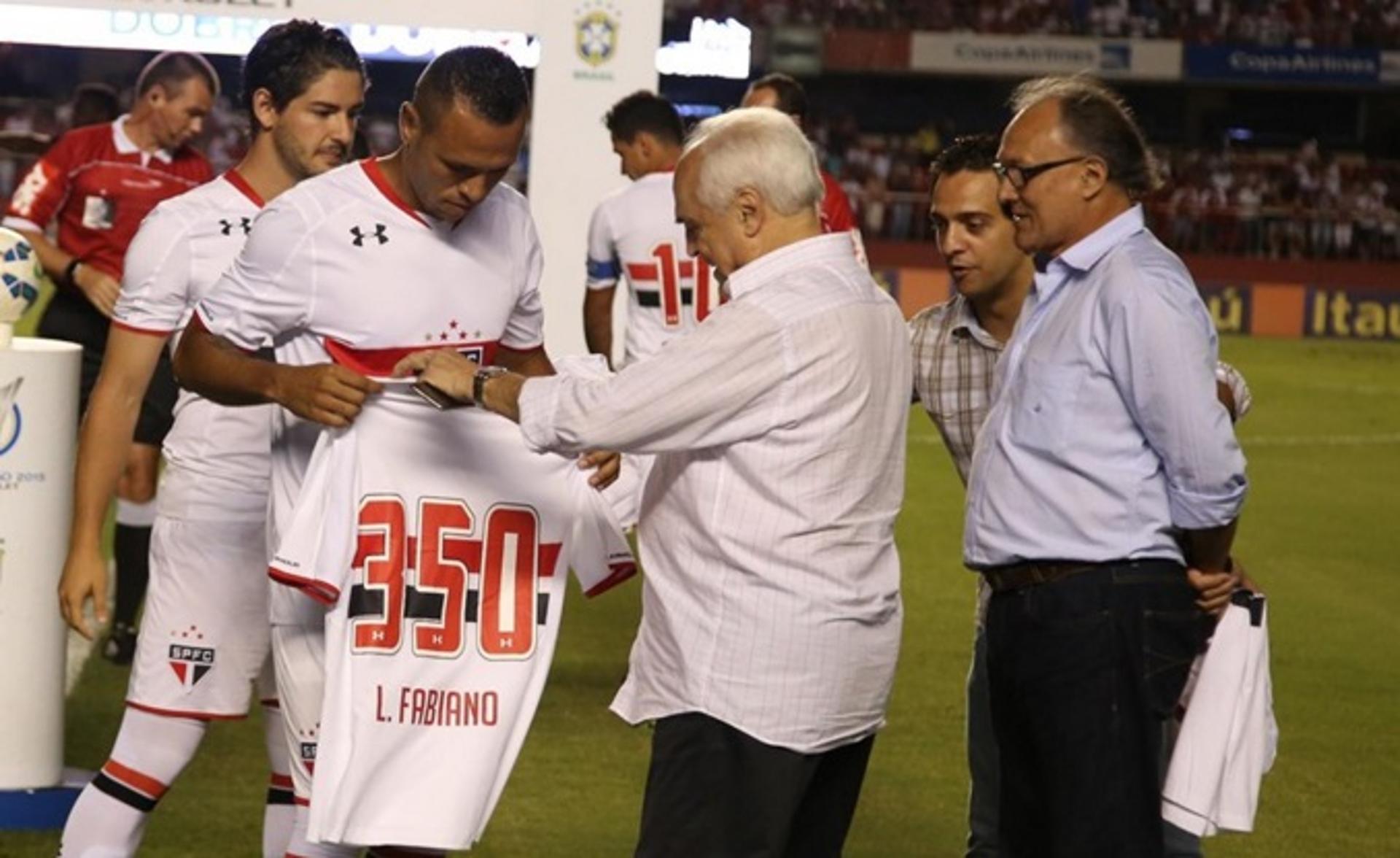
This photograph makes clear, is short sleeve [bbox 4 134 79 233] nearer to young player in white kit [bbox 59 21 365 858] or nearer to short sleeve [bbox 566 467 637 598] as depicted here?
young player in white kit [bbox 59 21 365 858]

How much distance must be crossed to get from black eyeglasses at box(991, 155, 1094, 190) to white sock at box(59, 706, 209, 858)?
8.04 feet

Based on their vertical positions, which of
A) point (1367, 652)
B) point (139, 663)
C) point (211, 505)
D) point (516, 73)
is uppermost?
point (516, 73)

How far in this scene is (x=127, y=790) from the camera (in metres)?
5.74

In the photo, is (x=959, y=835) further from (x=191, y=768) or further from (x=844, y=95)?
(x=844, y=95)

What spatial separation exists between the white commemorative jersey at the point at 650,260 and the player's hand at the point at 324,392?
6183mm

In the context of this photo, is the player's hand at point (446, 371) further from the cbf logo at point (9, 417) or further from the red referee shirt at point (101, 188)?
the red referee shirt at point (101, 188)

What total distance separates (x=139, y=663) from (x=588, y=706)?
385 cm

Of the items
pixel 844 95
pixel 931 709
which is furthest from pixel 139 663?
pixel 844 95

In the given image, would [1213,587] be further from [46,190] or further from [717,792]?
[46,190]

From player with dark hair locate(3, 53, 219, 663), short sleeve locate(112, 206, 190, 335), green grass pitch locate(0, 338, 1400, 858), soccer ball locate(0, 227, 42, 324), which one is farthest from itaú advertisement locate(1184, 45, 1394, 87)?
short sleeve locate(112, 206, 190, 335)

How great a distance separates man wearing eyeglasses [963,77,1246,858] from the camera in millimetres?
4648

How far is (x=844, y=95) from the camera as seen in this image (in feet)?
161

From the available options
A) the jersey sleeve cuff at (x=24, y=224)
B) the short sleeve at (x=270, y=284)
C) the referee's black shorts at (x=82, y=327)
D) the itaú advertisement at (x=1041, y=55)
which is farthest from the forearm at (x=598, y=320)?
the itaú advertisement at (x=1041, y=55)

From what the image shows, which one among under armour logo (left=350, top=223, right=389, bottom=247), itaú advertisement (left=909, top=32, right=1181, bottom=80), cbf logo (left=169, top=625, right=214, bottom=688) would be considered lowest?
cbf logo (left=169, top=625, right=214, bottom=688)
